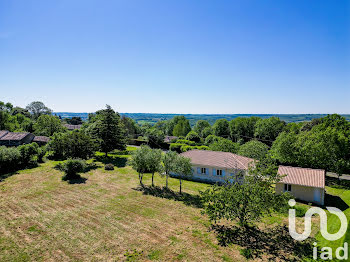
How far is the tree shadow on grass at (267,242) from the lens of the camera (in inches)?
564

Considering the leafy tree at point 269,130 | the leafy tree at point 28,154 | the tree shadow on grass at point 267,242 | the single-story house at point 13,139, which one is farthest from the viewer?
the leafy tree at point 269,130

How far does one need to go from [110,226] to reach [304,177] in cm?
2322

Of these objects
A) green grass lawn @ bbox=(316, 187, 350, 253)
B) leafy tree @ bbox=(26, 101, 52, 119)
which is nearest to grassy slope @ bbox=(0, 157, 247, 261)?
green grass lawn @ bbox=(316, 187, 350, 253)

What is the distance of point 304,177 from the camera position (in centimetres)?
2539

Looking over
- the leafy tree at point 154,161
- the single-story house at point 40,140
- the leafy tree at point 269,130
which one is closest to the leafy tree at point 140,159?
the leafy tree at point 154,161

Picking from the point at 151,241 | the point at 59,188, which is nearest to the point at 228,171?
the point at 151,241

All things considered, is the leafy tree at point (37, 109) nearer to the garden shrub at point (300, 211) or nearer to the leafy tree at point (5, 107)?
the leafy tree at point (5, 107)

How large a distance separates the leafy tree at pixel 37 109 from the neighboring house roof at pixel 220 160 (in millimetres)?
87796

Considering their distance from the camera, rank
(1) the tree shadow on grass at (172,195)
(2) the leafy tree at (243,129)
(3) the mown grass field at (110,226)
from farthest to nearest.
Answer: (2) the leafy tree at (243,129)
(1) the tree shadow on grass at (172,195)
(3) the mown grass field at (110,226)

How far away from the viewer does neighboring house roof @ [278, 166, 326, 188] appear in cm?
2428

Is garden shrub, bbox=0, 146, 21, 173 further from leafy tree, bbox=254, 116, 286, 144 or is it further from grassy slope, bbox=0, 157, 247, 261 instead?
leafy tree, bbox=254, 116, 286, 144

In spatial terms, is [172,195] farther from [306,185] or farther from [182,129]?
[182,129]

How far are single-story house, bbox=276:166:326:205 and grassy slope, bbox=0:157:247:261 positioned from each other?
38.9 ft

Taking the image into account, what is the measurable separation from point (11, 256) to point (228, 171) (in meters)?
25.1
